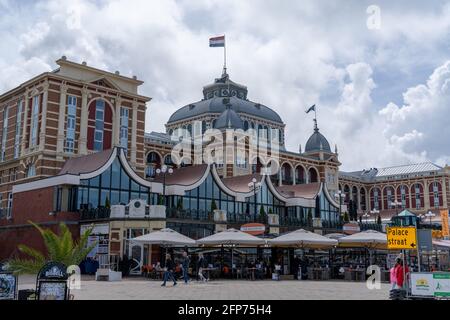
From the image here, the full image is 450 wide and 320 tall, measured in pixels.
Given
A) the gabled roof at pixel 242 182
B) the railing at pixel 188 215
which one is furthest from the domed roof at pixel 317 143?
the railing at pixel 188 215

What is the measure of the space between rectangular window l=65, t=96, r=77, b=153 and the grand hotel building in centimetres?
9

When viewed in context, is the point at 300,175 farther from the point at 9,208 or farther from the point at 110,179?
the point at 9,208

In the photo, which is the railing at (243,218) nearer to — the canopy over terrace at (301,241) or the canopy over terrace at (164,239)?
the canopy over terrace at (301,241)

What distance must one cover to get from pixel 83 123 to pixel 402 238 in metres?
38.0

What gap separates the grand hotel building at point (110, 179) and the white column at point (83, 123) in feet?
0.31

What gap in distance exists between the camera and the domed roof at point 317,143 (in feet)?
276

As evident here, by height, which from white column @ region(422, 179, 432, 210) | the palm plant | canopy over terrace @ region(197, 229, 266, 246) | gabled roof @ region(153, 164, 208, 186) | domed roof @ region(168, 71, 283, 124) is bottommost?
the palm plant

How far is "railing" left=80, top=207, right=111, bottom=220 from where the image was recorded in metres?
37.2

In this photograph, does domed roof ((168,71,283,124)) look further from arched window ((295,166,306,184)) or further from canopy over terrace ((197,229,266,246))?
canopy over terrace ((197,229,266,246))

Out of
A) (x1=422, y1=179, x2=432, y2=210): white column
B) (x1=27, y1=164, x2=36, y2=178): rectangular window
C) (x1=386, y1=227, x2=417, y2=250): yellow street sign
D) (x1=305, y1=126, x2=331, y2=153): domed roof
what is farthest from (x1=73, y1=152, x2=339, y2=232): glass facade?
(x1=422, y1=179, x2=432, y2=210): white column

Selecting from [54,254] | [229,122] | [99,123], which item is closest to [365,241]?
[54,254]

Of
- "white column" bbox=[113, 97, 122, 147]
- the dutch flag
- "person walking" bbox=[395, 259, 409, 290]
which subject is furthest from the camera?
the dutch flag

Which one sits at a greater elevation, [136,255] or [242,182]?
[242,182]

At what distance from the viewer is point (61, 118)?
4869 cm
